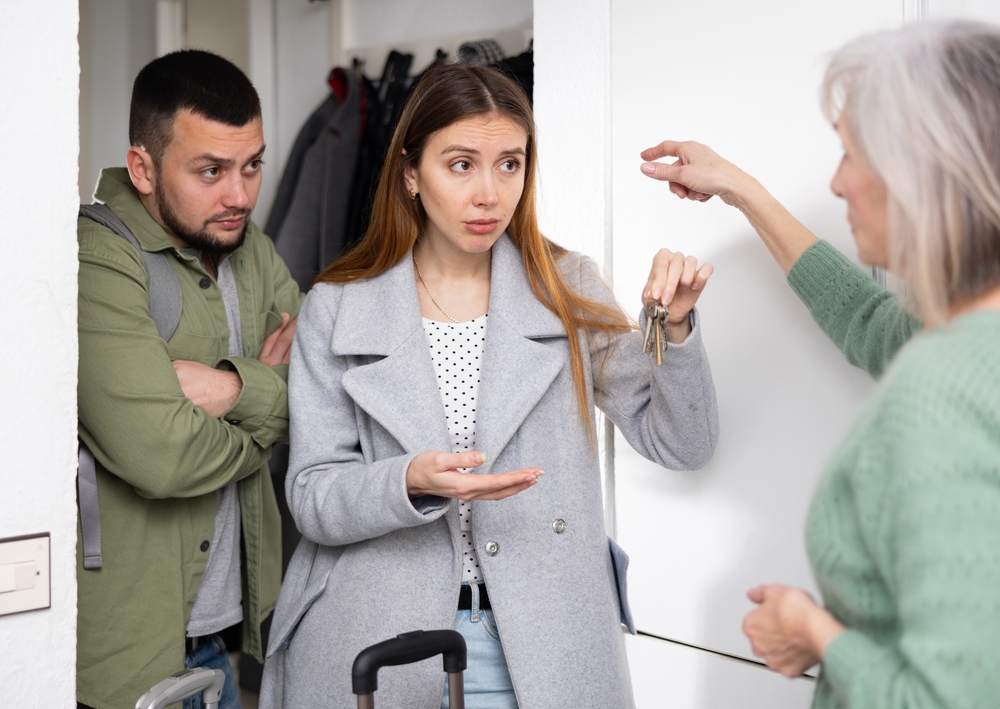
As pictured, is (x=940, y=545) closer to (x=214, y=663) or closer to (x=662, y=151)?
(x=662, y=151)

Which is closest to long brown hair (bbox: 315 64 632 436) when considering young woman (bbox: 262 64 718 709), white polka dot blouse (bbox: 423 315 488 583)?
young woman (bbox: 262 64 718 709)

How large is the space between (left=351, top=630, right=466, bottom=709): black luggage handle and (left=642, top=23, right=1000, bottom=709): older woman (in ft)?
1.17

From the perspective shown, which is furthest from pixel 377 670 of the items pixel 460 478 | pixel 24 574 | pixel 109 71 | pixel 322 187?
pixel 109 71

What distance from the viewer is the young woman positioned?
131 centimetres

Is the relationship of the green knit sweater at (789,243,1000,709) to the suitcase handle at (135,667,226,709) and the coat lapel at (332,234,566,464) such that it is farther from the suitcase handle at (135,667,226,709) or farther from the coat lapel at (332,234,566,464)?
the suitcase handle at (135,667,226,709)

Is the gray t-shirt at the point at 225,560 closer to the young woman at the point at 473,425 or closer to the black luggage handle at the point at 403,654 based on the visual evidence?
the young woman at the point at 473,425

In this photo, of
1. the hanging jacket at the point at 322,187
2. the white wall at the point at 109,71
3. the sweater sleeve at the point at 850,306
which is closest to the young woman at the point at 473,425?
the sweater sleeve at the point at 850,306

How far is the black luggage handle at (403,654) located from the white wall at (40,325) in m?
0.48

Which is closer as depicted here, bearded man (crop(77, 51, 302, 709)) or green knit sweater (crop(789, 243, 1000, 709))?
green knit sweater (crop(789, 243, 1000, 709))

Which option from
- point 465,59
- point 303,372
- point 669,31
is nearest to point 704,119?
point 669,31

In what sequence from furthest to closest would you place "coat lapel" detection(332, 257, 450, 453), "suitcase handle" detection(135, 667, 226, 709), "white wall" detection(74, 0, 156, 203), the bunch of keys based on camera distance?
"white wall" detection(74, 0, 156, 203) < "coat lapel" detection(332, 257, 450, 453) < the bunch of keys < "suitcase handle" detection(135, 667, 226, 709)

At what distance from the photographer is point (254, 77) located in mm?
3094

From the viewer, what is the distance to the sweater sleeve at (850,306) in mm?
1146

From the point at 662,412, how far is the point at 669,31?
64 cm
